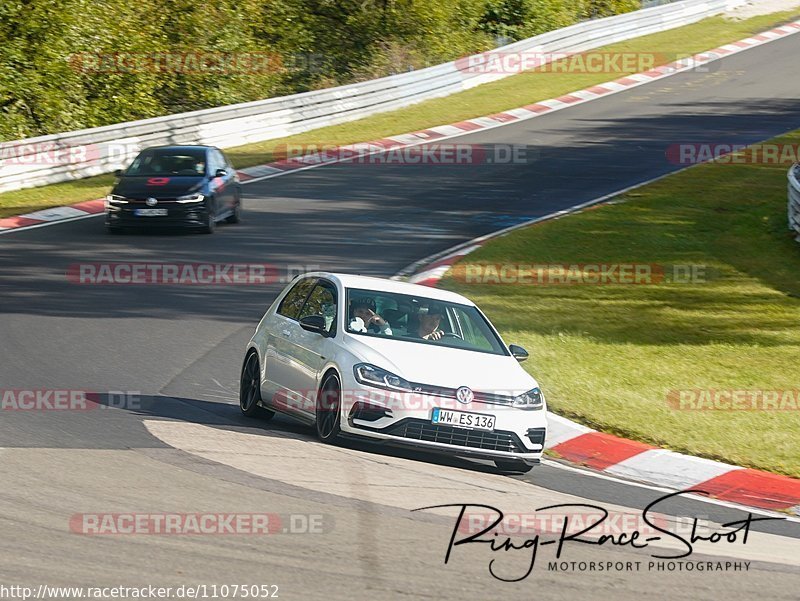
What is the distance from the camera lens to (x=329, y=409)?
10602mm

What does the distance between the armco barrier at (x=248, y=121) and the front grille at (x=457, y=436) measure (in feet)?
59.6

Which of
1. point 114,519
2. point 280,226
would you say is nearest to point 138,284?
point 280,226

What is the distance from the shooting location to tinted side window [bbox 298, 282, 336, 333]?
11.6 meters

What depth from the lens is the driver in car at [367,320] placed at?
11170mm

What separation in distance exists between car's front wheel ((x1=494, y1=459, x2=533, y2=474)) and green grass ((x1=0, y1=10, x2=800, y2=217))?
16.0 meters

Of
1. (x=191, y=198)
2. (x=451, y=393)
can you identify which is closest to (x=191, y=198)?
(x=191, y=198)

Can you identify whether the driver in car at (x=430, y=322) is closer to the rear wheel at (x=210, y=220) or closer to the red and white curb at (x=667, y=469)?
the red and white curb at (x=667, y=469)

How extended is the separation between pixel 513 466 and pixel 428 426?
0.82 meters

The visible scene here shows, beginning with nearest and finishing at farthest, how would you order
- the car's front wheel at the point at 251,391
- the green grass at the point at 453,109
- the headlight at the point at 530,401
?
the headlight at the point at 530,401 < the car's front wheel at the point at 251,391 < the green grass at the point at 453,109

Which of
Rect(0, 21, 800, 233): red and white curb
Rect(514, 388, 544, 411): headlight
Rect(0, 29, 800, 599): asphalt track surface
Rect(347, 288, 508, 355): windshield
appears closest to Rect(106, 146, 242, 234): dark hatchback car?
Rect(0, 29, 800, 599): asphalt track surface

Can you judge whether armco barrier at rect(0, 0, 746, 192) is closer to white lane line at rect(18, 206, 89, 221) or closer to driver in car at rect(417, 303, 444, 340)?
white lane line at rect(18, 206, 89, 221)

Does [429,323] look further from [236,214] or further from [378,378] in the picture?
[236,214]

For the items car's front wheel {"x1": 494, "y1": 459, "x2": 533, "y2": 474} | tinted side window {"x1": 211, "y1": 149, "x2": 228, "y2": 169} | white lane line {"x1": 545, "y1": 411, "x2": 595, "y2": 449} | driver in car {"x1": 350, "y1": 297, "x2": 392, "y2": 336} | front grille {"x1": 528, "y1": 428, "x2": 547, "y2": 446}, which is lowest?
white lane line {"x1": 545, "y1": 411, "x2": 595, "y2": 449}

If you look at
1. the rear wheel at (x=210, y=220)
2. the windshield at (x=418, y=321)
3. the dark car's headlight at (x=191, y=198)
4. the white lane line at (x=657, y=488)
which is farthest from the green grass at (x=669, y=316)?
the dark car's headlight at (x=191, y=198)
